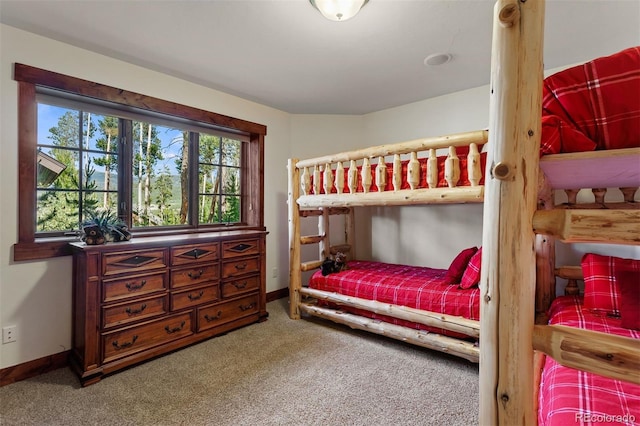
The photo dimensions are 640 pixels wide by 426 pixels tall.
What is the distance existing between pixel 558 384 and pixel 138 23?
2931 mm

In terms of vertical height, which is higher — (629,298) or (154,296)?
(629,298)

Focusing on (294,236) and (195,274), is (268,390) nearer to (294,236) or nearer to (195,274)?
(195,274)

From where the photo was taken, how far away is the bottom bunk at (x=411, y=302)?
7.04 ft

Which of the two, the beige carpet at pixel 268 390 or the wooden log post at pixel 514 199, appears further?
the beige carpet at pixel 268 390

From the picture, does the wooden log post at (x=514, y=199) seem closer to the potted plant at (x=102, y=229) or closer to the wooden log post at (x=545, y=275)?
the wooden log post at (x=545, y=275)

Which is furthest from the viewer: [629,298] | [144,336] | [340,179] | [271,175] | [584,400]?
[271,175]

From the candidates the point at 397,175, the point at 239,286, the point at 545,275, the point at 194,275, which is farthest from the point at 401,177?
the point at 194,275

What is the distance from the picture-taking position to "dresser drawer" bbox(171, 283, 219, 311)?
2.42m

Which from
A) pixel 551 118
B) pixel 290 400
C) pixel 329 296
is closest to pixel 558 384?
pixel 551 118

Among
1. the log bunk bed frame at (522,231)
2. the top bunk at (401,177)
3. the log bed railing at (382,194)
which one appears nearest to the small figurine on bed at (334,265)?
the log bed railing at (382,194)

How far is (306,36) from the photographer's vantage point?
213 centimetres

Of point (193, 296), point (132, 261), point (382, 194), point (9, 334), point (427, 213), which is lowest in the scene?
point (9, 334)

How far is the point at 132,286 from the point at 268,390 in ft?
4.05

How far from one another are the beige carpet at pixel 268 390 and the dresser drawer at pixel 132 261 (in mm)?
709
